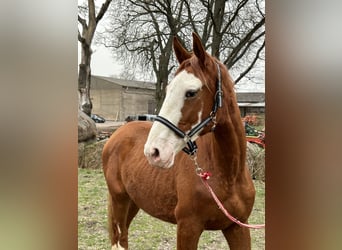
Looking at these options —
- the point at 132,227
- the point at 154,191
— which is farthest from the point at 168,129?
the point at 132,227

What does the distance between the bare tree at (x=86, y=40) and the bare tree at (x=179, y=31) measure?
0.04 m

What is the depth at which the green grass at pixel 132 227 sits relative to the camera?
73cm

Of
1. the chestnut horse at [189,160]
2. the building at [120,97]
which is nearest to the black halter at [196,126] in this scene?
the chestnut horse at [189,160]

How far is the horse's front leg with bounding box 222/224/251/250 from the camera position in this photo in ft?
2.40

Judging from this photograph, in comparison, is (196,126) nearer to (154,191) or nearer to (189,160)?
(189,160)

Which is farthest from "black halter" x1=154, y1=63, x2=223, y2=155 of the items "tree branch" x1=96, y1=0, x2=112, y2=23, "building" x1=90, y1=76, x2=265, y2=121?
"tree branch" x1=96, y1=0, x2=112, y2=23

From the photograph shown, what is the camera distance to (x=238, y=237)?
0.74m

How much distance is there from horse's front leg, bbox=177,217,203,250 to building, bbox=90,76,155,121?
27 cm

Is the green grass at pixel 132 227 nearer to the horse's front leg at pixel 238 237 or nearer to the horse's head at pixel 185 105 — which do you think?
the horse's front leg at pixel 238 237

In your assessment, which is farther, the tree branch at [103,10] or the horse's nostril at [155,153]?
the tree branch at [103,10]

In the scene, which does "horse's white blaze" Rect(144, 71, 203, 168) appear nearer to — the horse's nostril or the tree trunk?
the horse's nostril
